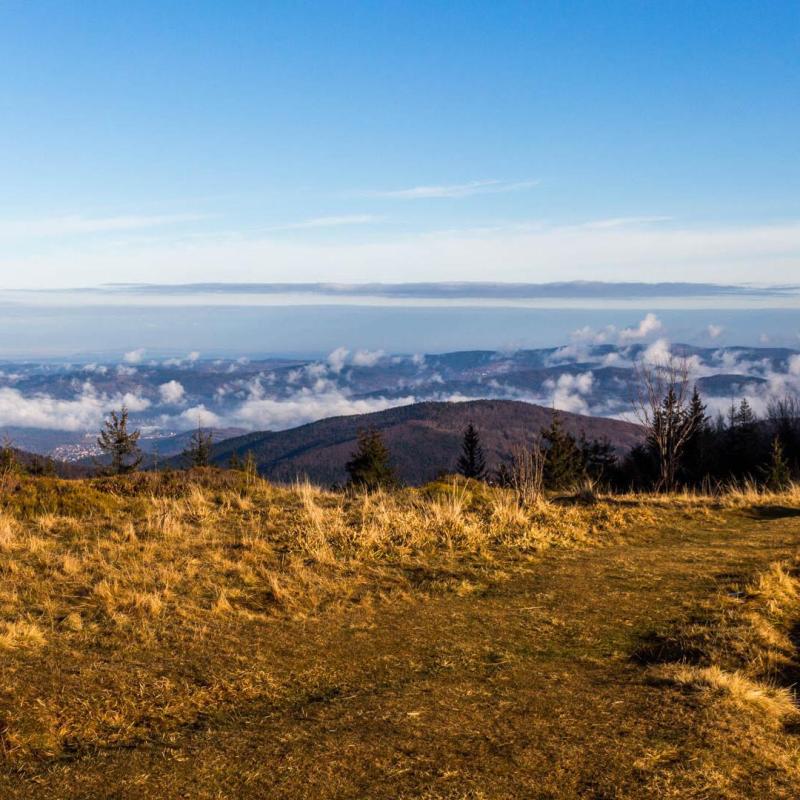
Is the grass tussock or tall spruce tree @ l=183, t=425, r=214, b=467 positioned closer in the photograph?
the grass tussock

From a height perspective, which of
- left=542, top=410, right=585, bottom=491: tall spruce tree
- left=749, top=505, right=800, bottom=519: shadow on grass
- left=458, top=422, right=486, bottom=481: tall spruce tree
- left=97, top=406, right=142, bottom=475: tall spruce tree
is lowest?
left=458, top=422, right=486, bottom=481: tall spruce tree

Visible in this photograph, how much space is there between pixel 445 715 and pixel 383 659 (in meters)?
1.59

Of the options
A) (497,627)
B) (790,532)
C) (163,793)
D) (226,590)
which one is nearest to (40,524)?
(226,590)

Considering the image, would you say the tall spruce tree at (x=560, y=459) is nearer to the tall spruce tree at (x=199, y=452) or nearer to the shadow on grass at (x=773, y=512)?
the tall spruce tree at (x=199, y=452)

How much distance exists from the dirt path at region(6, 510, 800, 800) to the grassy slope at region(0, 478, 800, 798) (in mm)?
23

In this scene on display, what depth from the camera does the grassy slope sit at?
5.22 meters

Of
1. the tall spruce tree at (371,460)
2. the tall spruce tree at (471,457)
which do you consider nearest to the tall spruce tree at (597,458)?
the tall spruce tree at (471,457)

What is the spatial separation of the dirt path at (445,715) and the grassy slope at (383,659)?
0.08ft

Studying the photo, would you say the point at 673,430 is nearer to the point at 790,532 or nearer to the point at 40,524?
the point at 790,532

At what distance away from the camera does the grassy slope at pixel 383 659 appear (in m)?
5.22

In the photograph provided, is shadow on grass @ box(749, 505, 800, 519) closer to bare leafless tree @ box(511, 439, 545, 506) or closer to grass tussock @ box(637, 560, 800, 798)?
bare leafless tree @ box(511, 439, 545, 506)

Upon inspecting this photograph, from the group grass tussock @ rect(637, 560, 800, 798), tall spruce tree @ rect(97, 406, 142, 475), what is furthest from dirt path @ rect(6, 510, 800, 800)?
tall spruce tree @ rect(97, 406, 142, 475)

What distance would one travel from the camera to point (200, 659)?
7.48 metres

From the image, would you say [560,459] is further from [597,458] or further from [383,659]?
[383,659]
